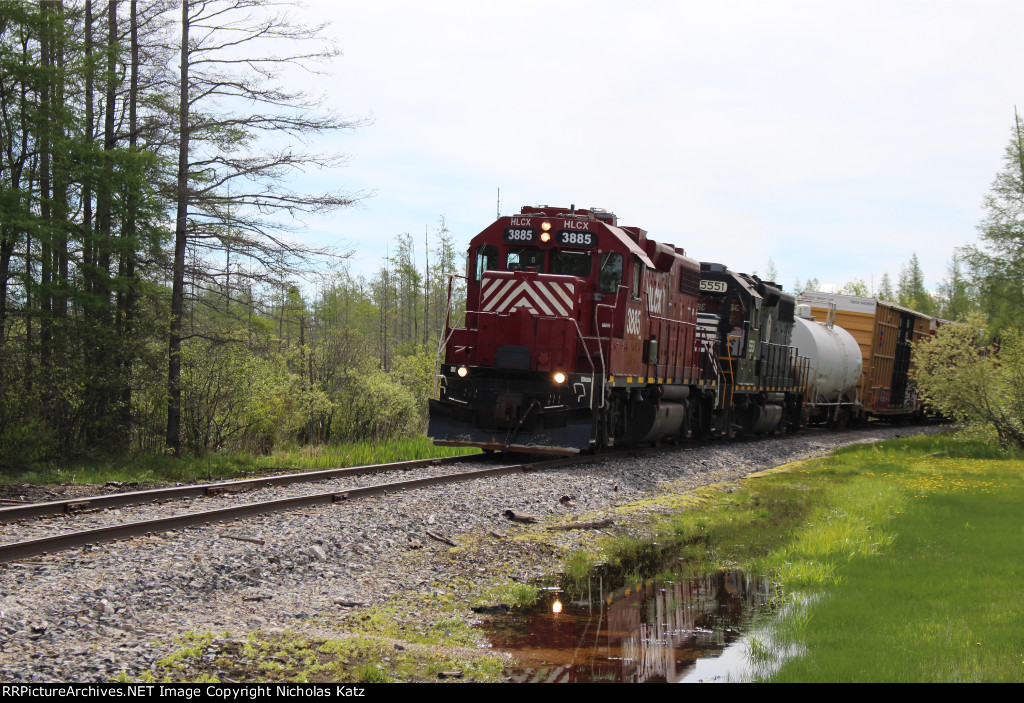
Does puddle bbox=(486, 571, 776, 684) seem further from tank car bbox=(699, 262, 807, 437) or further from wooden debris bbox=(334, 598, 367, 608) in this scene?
tank car bbox=(699, 262, 807, 437)

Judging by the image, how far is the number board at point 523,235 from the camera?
51.6ft

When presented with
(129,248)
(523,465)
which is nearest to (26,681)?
(523,465)

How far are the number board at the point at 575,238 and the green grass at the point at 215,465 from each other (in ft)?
16.0

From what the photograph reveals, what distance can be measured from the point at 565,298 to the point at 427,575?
25.6ft

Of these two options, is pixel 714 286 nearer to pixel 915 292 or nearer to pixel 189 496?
pixel 189 496

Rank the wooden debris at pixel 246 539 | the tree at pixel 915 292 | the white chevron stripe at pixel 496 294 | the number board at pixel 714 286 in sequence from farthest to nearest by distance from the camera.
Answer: the tree at pixel 915 292
the number board at pixel 714 286
the white chevron stripe at pixel 496 294
the wooden debris at pixel 246 539

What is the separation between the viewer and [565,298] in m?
14.8

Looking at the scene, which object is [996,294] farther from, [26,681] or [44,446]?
[26,681]

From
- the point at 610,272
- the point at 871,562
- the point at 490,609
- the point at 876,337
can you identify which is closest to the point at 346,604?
the point at 490,609

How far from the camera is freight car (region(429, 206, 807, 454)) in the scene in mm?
14625

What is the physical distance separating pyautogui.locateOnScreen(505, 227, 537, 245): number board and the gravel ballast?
5.41 metres

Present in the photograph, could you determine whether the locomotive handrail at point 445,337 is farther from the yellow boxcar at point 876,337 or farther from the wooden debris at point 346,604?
the yellow boxcar at point 876,337

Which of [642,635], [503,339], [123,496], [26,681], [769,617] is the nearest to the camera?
[26,681]

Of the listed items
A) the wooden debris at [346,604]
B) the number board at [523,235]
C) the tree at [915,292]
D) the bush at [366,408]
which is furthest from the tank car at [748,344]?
the tree at [915,292]
